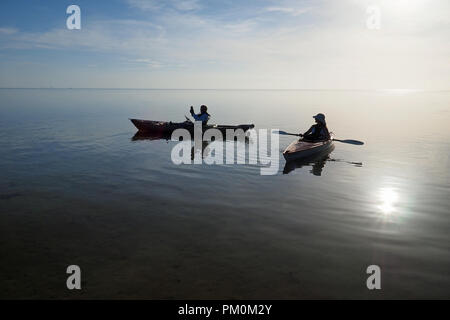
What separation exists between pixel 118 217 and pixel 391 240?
25.5 ft

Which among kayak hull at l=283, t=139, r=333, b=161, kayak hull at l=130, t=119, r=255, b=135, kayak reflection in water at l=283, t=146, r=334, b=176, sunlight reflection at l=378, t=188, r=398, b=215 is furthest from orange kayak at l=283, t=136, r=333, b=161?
kayak hull at l=130, t=119, r=255, b=135

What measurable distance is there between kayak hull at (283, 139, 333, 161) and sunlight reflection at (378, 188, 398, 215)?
5345mm

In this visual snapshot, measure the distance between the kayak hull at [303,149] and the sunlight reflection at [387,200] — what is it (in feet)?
17.5

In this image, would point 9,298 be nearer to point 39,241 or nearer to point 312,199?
point 39,241

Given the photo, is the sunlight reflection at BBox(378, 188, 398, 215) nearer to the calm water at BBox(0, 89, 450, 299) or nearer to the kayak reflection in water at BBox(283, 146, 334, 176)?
the calm water at BBox(0, 89, 450, 299)

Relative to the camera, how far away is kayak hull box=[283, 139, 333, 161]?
54.2ft

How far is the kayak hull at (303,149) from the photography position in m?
16.5

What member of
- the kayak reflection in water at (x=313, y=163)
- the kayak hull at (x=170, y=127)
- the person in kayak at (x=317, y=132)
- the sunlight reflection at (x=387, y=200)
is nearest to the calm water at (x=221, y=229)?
the sunlight reflection at (x=387, y=200)

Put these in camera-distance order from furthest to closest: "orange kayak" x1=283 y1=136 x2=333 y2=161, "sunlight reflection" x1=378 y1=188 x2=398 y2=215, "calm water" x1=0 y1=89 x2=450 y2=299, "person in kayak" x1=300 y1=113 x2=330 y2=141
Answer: "person in kayak" x1=300 y1=113 x2=330 y2=141 < "orange kayak" x1=283 y1=136 x2=333 y2=161 < "sunlight reflection" x1=378 y1=188 x2=398 y2=215 < "calm water" x1=0 y1=89 x2=450 y2=299

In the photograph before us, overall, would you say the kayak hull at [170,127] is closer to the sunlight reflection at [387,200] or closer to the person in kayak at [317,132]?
the person in kayak at [317,132]

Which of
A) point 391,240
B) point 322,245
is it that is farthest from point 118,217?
point 391,240

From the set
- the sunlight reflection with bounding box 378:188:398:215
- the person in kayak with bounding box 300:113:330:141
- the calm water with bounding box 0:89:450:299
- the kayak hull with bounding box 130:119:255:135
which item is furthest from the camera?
the kayak hull with bounding box 130:119:255:135
